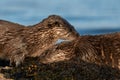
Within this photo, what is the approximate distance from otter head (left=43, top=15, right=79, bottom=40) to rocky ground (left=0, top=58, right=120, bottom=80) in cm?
377

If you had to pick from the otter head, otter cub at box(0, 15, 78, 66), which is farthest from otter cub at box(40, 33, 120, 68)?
otter cub at box(0, 15, 78, 66)

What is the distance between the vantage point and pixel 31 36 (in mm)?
16953

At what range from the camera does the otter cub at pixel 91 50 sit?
45.3 ft

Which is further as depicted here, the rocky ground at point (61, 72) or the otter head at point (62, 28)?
the otter head at point (62, 28)

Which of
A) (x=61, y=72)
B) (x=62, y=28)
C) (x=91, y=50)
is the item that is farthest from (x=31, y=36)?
(x=61, y=72)

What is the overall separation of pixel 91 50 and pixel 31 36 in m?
3.26

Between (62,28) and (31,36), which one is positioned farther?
(31,36)

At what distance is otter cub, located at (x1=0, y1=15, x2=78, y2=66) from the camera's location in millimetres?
16141

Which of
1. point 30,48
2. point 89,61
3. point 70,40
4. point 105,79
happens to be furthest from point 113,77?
point 30,48

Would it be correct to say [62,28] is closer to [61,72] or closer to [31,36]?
[31,36]

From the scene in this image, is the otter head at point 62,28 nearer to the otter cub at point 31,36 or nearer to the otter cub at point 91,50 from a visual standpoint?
the otter cub at point 31,36

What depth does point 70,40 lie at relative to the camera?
51.6ft

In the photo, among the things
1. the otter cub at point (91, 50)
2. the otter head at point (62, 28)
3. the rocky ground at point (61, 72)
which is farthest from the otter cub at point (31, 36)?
the rocky ground at point (61, 72)

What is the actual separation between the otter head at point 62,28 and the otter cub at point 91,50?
1.16 m
